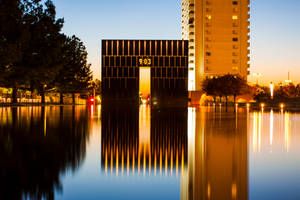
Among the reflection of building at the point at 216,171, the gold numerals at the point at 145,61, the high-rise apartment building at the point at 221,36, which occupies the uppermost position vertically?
the high-rise apartment building at the point at 221,36

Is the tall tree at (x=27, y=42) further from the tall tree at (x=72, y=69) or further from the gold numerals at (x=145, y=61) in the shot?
the gold numerals at (x=145, y=61)

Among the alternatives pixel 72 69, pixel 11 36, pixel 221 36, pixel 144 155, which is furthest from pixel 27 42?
pixel 221 36

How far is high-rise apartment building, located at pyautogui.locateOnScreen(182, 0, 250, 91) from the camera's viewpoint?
11519 centimetres

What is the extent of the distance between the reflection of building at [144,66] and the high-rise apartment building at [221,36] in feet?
54.0

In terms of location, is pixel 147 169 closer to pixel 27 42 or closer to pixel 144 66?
pixel 27 42

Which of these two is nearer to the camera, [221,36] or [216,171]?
[216,171]

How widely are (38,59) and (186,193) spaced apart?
3805cm

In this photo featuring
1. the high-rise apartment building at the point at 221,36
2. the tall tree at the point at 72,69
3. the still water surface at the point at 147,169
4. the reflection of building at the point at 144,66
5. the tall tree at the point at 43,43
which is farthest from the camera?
the high-rise apartment building at the point at 221,36

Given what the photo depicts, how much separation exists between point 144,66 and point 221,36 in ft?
102

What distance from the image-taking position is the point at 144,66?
100 metres

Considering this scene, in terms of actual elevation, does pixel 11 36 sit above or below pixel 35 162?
above

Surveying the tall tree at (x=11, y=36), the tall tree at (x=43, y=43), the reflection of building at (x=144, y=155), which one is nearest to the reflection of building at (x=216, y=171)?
the reflection of building at (x=144, y=155)

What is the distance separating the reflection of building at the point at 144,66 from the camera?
324 feet

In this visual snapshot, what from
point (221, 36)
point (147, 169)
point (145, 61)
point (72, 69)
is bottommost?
point (147, 169)
